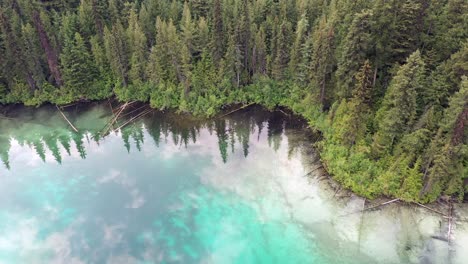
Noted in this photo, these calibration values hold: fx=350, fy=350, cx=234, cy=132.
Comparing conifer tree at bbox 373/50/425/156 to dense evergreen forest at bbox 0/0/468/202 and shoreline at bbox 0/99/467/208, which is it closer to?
dense evergreen forest at bbox 0/0/468/202

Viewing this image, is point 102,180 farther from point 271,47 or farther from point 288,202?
point 271,47

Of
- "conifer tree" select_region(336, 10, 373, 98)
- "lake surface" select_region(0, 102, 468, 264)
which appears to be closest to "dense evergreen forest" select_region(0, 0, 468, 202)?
"conifer tree" select_region(336, 10, 373, 98)

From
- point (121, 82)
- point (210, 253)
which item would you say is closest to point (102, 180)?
point (210, 253)

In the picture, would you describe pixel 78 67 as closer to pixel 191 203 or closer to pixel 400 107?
pixel 191 203

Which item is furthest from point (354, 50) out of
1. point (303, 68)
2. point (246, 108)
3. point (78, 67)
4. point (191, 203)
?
point (78, 67)

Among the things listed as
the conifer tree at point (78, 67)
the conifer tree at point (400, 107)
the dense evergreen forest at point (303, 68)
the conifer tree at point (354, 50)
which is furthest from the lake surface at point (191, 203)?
the conifer tree at point (354, 50)
